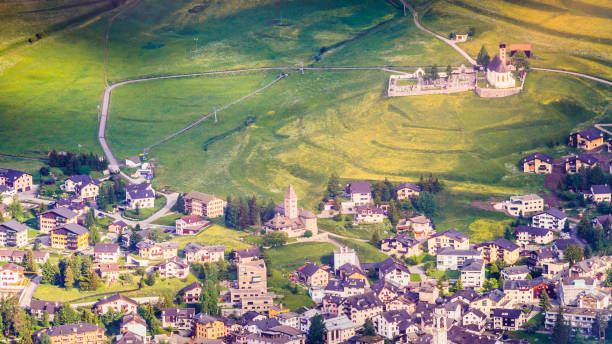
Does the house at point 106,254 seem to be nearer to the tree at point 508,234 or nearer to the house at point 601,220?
the tree at point 508,234

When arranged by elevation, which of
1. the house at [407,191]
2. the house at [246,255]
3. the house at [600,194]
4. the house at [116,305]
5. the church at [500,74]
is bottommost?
the house at [116,305]

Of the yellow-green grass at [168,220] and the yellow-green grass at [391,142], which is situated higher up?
the yellow-green grass at [391,142]

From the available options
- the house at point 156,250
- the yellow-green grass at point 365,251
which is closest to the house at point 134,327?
the house at point 156,250

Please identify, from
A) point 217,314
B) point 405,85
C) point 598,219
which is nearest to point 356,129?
point 405,85

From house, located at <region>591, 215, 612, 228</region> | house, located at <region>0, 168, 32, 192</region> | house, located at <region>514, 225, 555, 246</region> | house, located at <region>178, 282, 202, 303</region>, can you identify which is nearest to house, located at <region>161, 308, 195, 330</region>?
house, located at <region>178, 282, 202, 303</region>

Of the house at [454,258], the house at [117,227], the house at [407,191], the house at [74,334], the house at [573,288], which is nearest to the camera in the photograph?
the house at [74,334]
